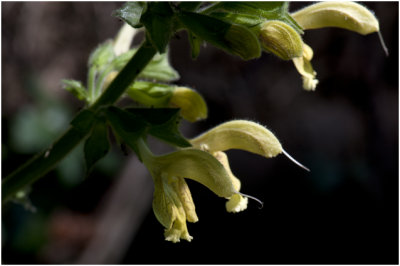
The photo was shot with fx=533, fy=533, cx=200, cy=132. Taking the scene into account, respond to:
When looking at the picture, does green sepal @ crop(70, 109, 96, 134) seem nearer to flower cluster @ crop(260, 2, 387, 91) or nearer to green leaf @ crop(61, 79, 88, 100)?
green leaf @ crop(61, 79, 88, 100)

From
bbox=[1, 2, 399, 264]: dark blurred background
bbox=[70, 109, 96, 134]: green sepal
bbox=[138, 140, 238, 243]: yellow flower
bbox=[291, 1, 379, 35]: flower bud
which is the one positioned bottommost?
bbox=[1, 2, 399, 264]: dark blurred background

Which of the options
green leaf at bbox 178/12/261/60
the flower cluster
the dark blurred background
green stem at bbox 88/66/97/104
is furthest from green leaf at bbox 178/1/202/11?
the dark blurred background

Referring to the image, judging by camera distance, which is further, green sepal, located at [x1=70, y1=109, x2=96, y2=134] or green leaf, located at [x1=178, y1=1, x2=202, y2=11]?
green sepal, located at [x1=70, y1=109, x2=96, y2=134]

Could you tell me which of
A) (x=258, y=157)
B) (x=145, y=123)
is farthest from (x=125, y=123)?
(x=258, y=157)

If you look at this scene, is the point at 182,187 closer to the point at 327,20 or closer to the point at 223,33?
the point at 223,33

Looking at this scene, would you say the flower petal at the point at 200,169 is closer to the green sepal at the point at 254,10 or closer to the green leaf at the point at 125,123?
the green leaf at the point at 125,123

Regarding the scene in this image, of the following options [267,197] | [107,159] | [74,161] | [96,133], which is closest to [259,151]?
[96,133]
